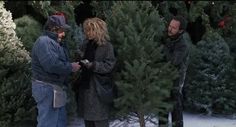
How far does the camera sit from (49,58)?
502cm

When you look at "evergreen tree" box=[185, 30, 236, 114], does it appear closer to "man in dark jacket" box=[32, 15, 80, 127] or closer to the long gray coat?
the long gray coat

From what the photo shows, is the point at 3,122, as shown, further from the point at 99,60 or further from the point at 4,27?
the point at 99,60

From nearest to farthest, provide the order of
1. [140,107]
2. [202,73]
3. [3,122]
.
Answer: [140,107] → [3,122] → [202,73]

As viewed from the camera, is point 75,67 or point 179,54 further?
point 179,54

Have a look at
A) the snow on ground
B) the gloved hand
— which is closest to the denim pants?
the gloved hand

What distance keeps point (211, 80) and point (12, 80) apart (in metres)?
3.39

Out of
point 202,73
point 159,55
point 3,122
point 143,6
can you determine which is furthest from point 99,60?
point 202,73

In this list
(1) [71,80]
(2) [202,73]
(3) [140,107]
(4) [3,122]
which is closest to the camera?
(3) [140,107]

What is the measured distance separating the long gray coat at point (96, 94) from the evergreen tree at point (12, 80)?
1256mm

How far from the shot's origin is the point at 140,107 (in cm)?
514

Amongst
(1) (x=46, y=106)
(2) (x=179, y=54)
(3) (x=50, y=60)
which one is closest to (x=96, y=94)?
(1) (x=46, y=106)

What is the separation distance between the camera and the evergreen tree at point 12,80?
20.9 feet

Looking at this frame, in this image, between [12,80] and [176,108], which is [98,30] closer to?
[176,108]

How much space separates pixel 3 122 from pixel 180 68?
2445 mm
